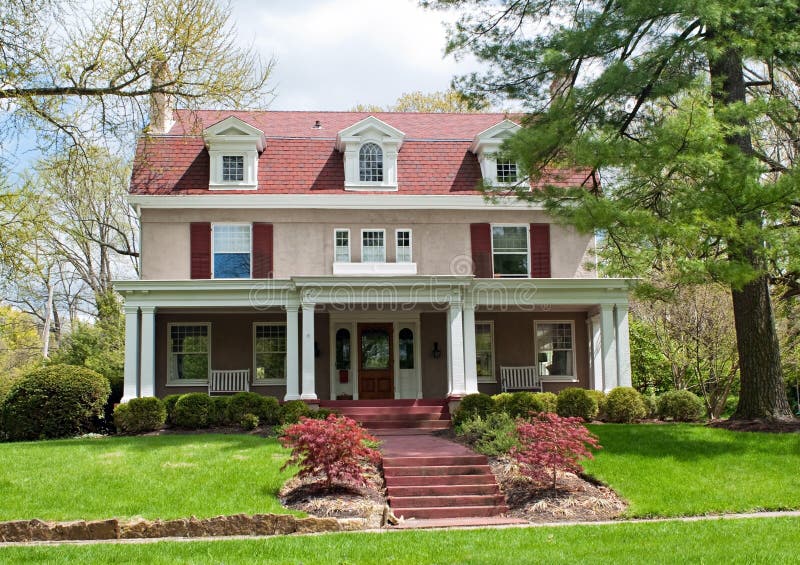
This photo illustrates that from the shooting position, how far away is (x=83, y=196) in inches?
1265

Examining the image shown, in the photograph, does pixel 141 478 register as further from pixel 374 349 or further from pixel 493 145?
pixel 493 145

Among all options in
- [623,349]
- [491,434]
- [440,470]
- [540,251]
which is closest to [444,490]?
[440,470]

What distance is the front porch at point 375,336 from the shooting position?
800 inches

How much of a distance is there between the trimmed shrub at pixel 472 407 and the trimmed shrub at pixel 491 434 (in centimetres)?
31

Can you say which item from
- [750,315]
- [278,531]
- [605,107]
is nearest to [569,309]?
[750,315]

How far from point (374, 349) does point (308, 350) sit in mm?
3342

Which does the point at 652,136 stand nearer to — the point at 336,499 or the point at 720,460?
the point at 720,460

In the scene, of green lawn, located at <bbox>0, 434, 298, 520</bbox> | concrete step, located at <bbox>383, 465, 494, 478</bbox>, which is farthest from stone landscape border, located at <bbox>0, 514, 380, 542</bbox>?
concrete step, located at <bbox>383, 465, 494, 478</bbox>

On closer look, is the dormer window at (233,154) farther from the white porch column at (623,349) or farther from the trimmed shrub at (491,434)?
the white porch column at (623,349)

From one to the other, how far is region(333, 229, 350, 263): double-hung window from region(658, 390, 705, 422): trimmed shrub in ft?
29.6

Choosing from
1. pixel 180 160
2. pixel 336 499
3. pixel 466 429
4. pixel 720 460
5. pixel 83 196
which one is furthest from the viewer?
pixel 83 196

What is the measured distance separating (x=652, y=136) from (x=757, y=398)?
6.05 metres

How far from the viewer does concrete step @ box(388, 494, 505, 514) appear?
41.7ft

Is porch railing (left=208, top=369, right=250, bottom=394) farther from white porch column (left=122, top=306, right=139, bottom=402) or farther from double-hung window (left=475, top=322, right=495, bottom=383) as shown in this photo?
double-hung window (left=475, top=322, right=495, bottom=383)
